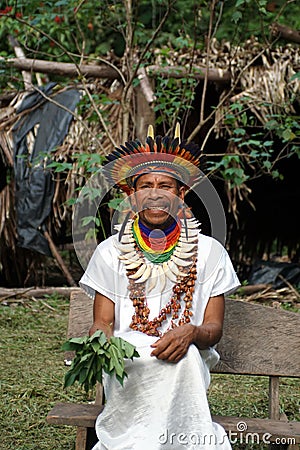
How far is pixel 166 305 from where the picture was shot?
3043 millimetres

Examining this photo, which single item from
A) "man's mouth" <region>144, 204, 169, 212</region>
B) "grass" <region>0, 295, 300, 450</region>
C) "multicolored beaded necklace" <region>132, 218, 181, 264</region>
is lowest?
"grass" <region>0, 295, 300, 450</region>

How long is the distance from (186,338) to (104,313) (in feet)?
1.32

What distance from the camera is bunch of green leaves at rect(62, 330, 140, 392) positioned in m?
2.70

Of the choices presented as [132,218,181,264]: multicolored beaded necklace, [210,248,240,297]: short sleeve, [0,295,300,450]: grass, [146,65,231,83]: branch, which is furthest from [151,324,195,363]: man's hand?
[146,65,231,83]: branch

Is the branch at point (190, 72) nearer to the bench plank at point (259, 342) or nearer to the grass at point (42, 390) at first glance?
the grass at point (42, 390)

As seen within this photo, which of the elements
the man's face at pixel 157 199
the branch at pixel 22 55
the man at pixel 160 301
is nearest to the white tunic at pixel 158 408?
the man at pixel 160 301

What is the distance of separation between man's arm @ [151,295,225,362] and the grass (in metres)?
1.00

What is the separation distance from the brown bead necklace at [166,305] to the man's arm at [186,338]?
0.36 feet

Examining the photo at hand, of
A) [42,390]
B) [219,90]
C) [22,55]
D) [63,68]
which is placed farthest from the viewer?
[22,55]

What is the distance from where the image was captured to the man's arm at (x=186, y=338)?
9.14 ft

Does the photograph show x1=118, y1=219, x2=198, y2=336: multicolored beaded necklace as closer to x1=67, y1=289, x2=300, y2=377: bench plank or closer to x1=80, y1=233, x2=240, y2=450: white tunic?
x1=80, y1=233, x2=240, y2=450: white tunic

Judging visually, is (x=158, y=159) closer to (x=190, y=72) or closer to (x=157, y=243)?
(x=157, y=243)

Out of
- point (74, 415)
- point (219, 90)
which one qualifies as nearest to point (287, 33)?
point (219, 90)

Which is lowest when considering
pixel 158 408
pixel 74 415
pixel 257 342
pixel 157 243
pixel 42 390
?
pixel 42 390
